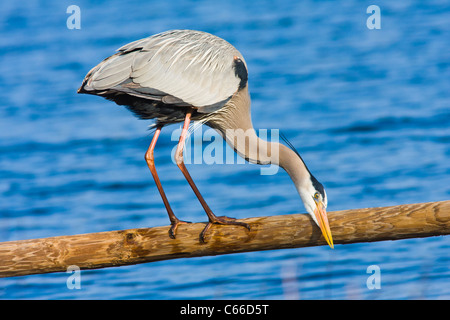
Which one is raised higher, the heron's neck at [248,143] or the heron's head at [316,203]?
the heron's neck at [248,143]

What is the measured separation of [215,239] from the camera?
4.54m

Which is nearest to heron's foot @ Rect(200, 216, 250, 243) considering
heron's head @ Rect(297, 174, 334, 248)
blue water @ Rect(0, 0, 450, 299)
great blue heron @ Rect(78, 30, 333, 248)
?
great blue heron @ Rect(78, 30, 333, 248)

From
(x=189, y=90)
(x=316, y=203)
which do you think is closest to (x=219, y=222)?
(x=316, y=203)

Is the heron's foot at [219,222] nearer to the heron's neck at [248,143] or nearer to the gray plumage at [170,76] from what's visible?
the heron's neck at [248,143]

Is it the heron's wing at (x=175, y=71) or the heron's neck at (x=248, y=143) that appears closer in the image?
the heron's wing at (x=175, y=71)

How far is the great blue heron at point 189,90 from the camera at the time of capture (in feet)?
16.6

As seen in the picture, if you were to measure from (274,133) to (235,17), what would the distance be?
21.1ft

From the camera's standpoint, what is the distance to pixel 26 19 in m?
15.3

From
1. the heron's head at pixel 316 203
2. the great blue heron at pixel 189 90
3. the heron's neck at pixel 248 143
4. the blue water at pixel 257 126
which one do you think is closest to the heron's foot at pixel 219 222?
the great blue heron at pixel 189 90

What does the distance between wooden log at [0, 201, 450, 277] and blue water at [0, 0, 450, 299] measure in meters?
0.69

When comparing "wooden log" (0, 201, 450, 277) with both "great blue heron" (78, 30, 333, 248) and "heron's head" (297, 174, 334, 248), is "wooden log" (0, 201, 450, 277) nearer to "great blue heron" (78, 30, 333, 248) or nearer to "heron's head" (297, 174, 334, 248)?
"heron's head" (297, 174, 334, 248)

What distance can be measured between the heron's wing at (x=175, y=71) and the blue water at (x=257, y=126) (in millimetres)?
1548

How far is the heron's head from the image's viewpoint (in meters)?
4.49

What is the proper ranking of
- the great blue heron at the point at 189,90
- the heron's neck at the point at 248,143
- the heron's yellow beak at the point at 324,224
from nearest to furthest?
the heron's yellow beak at the point at 324,224 → the great blue heron at the point at 189,90 → the heron's neck at the point at 248,143
